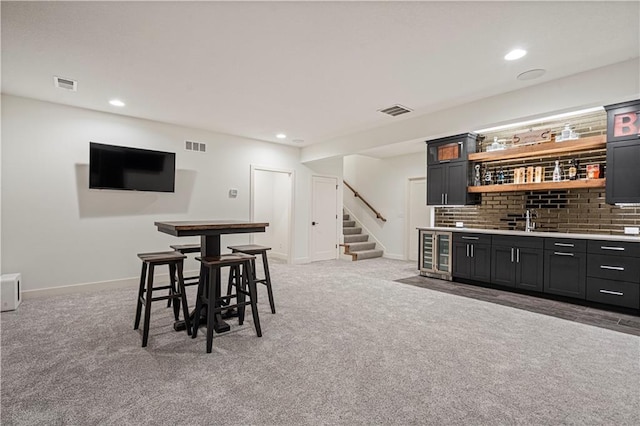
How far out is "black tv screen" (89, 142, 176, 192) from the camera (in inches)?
175

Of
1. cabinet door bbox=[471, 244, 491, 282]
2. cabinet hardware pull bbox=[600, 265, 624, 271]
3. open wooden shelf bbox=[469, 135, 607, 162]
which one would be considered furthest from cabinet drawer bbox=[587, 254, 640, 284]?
open wooden shelf bbox=[469, 135, 607, 162]

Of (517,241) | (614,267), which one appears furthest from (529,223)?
(614,267)

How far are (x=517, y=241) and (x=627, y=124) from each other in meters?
1.79

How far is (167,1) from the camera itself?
2.22 metres

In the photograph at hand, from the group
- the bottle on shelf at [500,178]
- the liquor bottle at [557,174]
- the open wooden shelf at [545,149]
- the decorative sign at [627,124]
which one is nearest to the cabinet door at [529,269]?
the liquor bottle at [557,174]

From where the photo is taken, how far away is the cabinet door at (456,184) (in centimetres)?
520

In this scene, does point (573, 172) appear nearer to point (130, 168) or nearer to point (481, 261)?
point (481, 261)

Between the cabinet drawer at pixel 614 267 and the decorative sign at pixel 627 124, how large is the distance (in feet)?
4.54

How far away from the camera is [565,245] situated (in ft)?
13.3

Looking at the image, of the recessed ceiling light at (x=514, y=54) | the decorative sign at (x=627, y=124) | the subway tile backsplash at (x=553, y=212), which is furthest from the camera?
the subway tile backsplash at (x=553, y=212)

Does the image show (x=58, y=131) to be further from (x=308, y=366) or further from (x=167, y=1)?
(x=308, y=366)

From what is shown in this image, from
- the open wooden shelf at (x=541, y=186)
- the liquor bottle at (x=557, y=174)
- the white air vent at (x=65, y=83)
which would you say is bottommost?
the open wooden shelf at (x=541, y=186)

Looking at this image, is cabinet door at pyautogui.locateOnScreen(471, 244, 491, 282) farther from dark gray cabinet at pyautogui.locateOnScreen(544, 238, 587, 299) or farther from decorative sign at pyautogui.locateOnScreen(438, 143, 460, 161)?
decorative sign at pyautogui.locateOnScreen(438, 143, 460, 161)

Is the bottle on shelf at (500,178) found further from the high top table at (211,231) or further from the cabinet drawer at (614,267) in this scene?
the high top table at (211,231)
